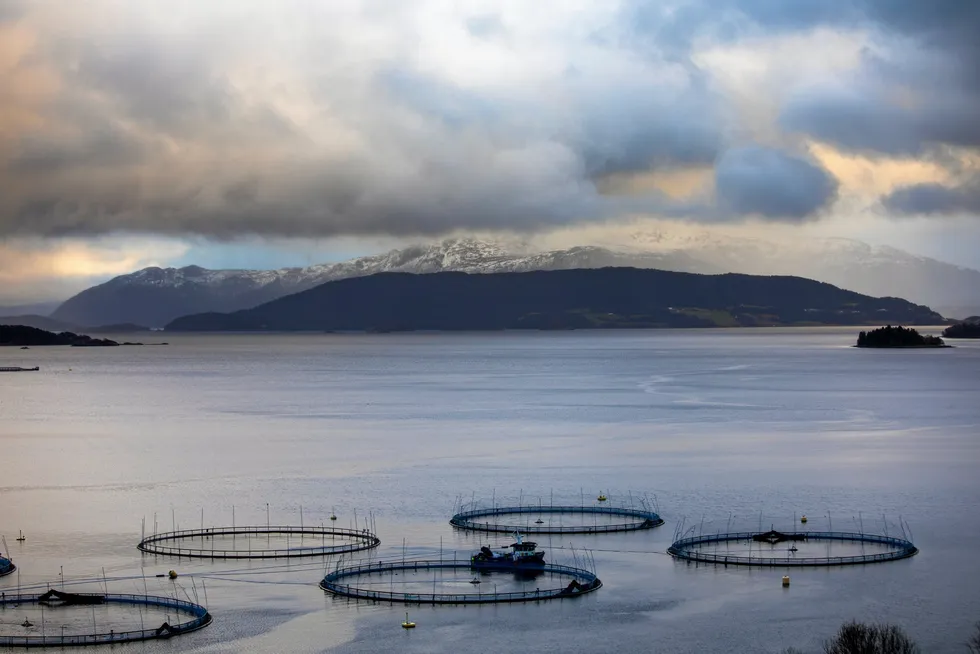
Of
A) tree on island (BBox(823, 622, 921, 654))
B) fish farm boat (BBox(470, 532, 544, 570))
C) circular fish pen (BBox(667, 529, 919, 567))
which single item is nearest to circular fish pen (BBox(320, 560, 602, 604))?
fish farm boat (BBox(470, 532, 544, 570))

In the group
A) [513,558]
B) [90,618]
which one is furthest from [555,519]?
[90,618]

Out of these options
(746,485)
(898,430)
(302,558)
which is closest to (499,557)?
(302,558)

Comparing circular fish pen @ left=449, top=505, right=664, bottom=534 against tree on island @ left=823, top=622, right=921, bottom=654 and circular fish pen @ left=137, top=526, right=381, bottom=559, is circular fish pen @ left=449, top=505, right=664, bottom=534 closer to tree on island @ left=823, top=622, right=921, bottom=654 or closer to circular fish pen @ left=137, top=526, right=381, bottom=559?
circular fish pen @ left=137, top=526, right=381, bottom=559

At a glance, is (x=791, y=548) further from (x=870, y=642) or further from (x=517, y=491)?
(x=517, y=491)

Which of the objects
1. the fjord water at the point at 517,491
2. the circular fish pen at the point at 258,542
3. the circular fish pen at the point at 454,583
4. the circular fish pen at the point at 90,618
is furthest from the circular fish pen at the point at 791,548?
the circular fish pen at the point at 90,618

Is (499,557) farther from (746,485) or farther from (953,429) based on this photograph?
(953,429)

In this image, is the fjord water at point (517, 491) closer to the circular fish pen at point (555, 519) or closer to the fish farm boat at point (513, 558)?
the circular fish pen at point (555, 519)

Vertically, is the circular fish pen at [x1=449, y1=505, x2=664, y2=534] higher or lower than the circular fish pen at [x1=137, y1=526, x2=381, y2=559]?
higher
